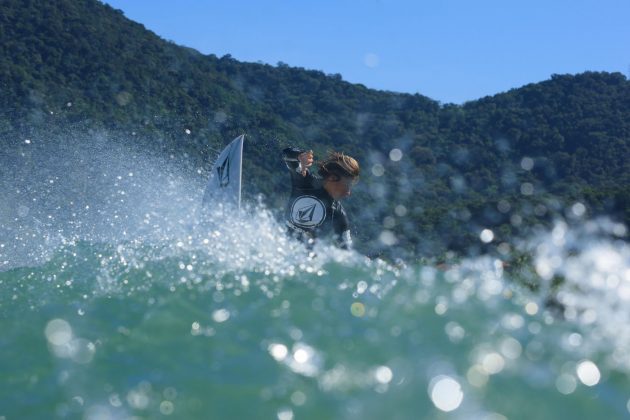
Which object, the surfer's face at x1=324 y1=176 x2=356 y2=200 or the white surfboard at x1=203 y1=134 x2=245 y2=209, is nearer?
the surfer's face at x1=324 y1=176 x2=356 y2=200

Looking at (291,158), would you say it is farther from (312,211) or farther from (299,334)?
(299,334)

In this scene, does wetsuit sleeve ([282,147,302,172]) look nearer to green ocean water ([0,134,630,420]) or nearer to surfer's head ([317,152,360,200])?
surfer's head ([317,152,360,200])

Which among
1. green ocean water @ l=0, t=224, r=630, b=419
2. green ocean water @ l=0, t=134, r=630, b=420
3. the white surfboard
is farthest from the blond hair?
green ocean water @ l=0, t=224, r=630, b=419

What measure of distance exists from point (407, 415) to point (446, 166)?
38954 millimetres

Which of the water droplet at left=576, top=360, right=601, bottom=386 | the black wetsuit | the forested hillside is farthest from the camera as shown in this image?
the forested hillside

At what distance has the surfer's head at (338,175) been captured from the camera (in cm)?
599

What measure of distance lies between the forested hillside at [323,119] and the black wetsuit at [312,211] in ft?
58.9

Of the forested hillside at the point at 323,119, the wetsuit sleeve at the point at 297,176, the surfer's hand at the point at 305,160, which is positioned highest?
the forested hillside at the point at 323,119

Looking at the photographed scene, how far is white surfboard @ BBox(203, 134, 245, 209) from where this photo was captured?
22.9 feet

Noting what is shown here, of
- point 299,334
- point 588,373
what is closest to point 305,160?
point 299,334

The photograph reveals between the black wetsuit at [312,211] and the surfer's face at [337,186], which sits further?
the surfer's face at [337,186]

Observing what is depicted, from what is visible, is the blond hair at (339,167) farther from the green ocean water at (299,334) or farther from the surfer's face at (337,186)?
the green ocean water at (299,334)

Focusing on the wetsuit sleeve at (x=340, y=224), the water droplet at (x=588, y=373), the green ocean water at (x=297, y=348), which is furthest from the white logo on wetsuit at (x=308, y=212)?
the water droplet at (x=588, y=373)

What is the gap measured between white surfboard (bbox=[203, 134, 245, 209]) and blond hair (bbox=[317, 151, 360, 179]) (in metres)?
1.04
